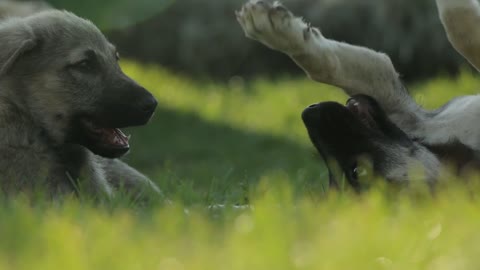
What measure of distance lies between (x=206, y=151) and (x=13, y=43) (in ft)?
16.0

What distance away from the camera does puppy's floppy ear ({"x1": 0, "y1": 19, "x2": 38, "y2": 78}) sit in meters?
4.55

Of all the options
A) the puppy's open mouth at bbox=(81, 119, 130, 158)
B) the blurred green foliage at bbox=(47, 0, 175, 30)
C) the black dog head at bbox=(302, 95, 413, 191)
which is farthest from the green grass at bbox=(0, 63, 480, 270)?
the blurred green foliage at bbox=(47, 0, 175, 30)

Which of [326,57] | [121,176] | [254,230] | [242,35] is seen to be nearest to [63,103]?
[121,176]

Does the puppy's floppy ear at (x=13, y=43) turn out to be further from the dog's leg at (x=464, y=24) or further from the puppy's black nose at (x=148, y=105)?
the dog's leg at (x=464, y=24)

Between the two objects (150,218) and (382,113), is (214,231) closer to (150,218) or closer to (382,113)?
(150,218)

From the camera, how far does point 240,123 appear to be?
1049 centimetres

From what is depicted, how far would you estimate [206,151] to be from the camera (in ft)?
31.0

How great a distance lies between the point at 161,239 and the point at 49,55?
1.88m

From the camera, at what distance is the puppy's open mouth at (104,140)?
4.55m

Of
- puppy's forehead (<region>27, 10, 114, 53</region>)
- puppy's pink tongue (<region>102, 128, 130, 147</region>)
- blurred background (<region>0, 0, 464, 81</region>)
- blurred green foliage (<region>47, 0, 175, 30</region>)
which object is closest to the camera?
puppy's pink tongue (<region>102, 128, 130, 147</region>)

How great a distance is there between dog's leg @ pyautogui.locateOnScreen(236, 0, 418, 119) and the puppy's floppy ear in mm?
927

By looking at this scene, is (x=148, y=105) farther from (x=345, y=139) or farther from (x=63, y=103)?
(x=345, y=139)

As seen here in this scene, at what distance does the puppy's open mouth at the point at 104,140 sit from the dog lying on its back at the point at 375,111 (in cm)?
73

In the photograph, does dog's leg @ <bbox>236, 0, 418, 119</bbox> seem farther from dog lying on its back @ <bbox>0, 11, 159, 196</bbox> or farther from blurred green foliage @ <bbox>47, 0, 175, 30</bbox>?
blurred green foliage @ <bbox>47, 0, 175, 30</bbox>
